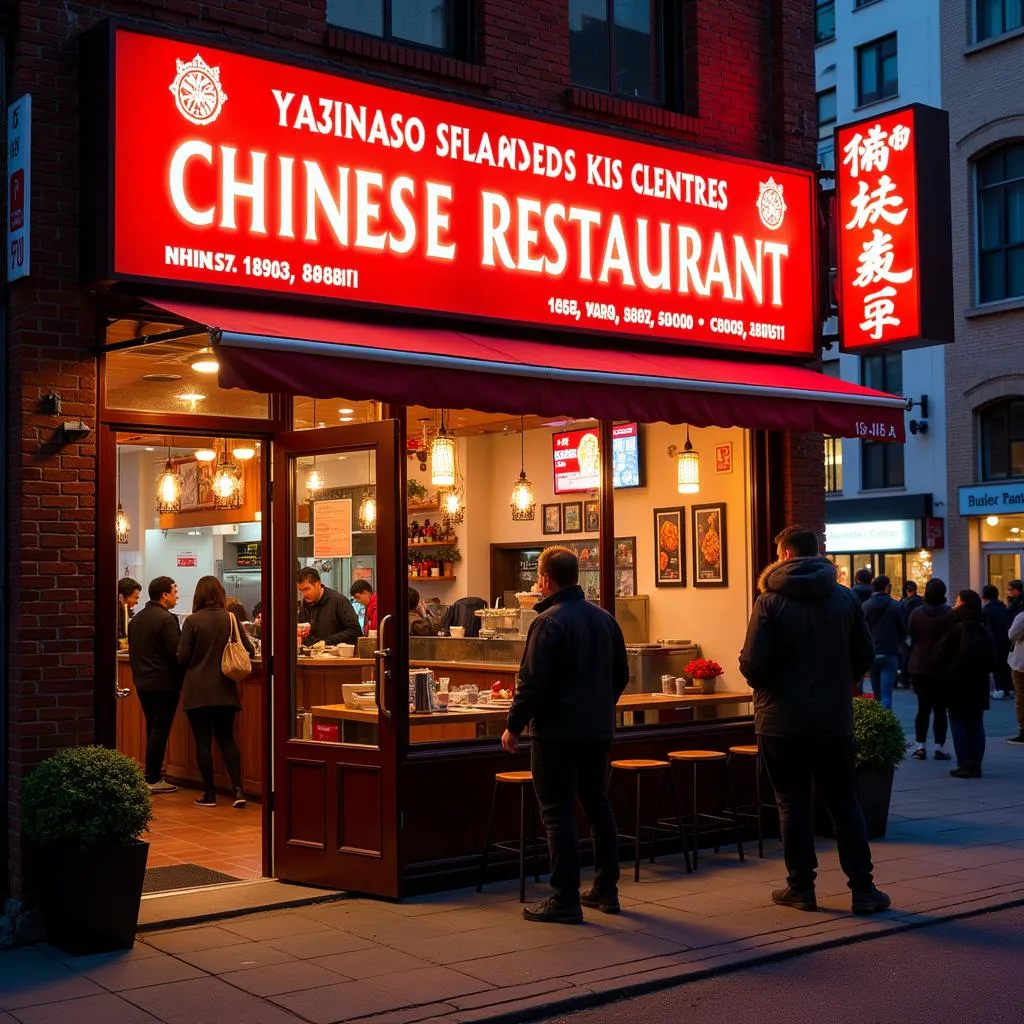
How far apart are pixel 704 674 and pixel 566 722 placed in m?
3.32

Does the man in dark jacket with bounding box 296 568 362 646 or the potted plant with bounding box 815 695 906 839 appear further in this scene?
the potted plant with bounding box 815 695 906 839

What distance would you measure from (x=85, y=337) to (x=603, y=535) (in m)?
3.96

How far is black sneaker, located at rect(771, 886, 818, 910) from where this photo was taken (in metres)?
7.86

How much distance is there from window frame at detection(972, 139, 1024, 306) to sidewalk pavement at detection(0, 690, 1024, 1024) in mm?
19662

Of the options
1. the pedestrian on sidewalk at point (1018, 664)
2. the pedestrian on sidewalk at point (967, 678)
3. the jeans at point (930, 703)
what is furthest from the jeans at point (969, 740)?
the pedestrian on sidewalk at point (1018, 664)

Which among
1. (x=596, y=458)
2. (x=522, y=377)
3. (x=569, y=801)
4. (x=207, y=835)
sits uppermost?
(x=522, y=377)

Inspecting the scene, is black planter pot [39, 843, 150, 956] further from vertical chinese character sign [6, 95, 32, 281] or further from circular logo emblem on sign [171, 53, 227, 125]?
circular logo emblem on sign [171, 53, 227, 125]

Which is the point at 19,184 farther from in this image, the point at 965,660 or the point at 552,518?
the point at 965,660

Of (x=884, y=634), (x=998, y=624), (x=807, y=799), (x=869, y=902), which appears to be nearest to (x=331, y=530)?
(x=807, y=799)

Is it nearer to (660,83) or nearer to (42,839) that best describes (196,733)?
(42,839)

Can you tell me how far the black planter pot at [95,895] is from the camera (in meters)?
7.06

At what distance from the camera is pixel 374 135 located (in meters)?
8.66

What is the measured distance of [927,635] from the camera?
14.0 m

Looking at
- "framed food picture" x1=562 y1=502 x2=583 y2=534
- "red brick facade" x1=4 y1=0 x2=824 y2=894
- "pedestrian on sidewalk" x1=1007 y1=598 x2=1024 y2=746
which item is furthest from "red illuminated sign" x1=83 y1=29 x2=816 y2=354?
"pedestrian on sidewalk" x1=1007 y1=598 x2=1024 y2=746
